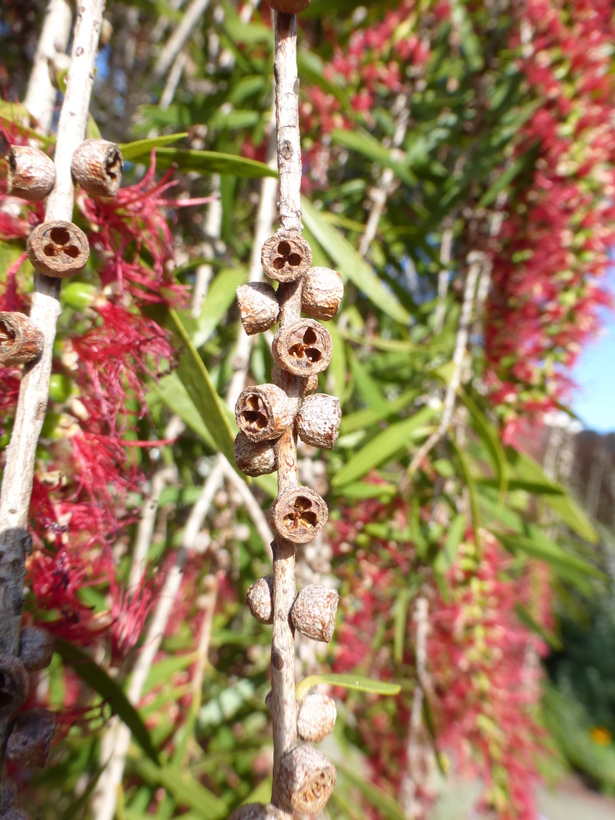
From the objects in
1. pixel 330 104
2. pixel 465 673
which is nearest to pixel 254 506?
pixel 330 104

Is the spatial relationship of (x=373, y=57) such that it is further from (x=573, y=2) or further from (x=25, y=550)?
(x=25, y=550)

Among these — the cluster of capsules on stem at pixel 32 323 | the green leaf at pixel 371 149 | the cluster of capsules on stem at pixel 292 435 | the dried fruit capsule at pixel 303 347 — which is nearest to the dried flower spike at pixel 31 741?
the cluster of capsules on stem at pixel 32 323

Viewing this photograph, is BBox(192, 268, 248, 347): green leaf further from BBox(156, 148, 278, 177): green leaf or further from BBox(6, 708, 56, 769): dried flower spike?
BBox(6, 708, 56, 769): dried flower spike

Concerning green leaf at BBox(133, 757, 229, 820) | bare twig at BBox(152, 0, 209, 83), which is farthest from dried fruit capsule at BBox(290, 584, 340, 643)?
Answer: bare twig at BBox(152, 0, 209, 83)

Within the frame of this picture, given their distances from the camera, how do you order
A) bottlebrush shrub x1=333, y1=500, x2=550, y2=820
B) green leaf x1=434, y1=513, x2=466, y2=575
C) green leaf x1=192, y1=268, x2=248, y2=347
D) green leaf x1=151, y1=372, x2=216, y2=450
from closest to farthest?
1. green leaf x1=151, y1=372, x2=216, y2=450
2. green leaf x1=192, y1=268, x2=248, y2=347
3. green leaf x1=434, y1=513, x2=466, y2=575
4. bottlebrush shrub x1=333, y1=500, x2=550, y2=820

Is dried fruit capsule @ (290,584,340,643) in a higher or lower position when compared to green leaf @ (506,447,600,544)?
lower

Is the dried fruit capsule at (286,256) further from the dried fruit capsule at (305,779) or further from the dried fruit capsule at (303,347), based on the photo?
the dried fruit capsule at (305,779)
